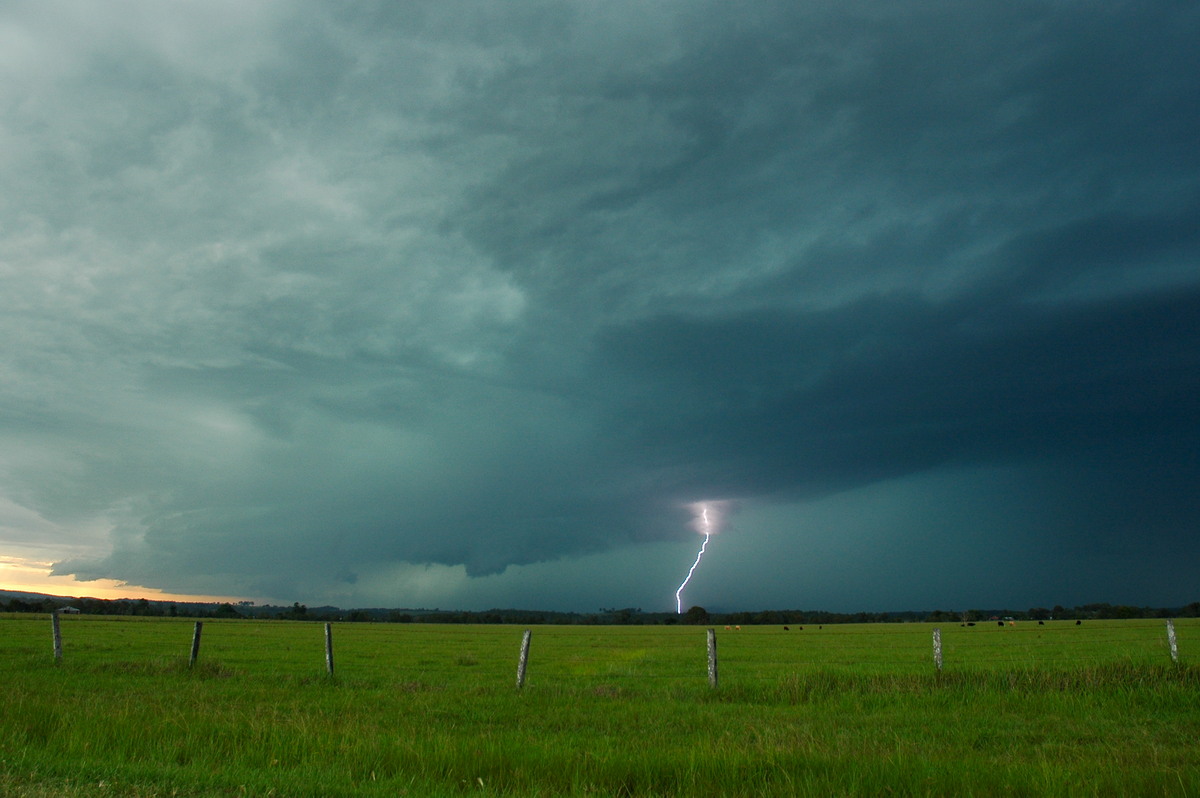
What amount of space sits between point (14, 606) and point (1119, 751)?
18673cm

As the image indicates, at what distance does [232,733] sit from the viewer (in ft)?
33.0

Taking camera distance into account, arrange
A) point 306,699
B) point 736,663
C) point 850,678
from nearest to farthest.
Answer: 1. point 306,699
2. point 850,678
3. point 736,663

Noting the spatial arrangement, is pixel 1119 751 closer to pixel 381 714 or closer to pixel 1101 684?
pixel 1101 684

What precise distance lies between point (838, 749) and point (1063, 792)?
2917 mm

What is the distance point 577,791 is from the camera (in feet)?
24.9

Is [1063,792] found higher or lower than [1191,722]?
higher

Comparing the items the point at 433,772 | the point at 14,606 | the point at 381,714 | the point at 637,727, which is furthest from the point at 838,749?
the point at 14,606

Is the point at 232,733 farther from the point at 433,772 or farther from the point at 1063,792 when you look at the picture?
the point at 1063,792

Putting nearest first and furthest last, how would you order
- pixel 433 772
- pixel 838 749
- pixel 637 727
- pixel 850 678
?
pixel 433 772 → pixel 838 749 → pixel 637 727 → pixel 850 678

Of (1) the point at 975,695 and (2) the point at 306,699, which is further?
(1) the point at 975,695

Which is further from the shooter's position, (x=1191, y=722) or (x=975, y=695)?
(x=975, y=695)

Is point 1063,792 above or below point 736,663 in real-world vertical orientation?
above

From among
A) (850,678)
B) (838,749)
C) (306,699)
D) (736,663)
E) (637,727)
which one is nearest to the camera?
(838,749)

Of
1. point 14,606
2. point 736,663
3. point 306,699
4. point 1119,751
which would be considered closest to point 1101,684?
point 1119,751
